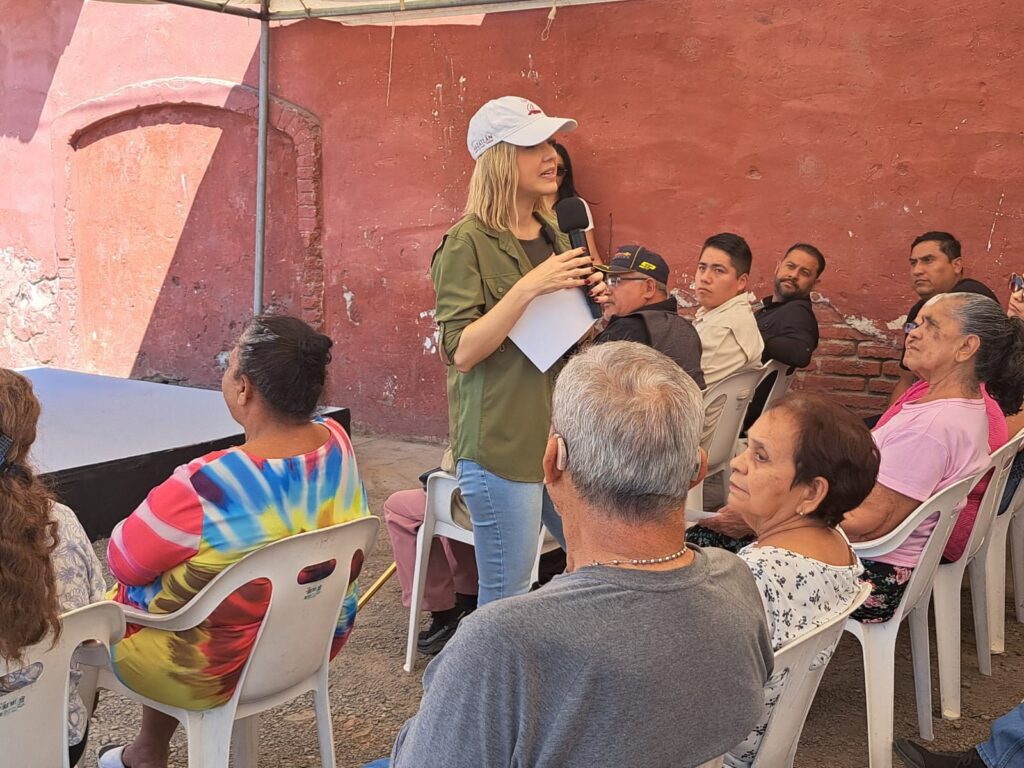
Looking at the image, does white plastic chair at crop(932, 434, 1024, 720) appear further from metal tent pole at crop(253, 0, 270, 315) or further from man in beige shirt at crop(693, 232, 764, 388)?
metal tent pole at crop(253, 0, 270, 315)

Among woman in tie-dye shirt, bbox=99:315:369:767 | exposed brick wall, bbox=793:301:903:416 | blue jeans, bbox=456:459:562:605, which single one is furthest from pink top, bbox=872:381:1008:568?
exposed brick wall, bbox=793:301:903:416

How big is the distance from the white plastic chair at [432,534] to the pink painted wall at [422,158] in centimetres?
285

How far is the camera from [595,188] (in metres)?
5.89

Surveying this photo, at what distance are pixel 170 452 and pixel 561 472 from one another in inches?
134

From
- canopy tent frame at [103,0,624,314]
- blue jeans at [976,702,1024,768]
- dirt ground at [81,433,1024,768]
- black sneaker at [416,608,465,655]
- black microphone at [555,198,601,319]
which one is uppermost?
canopy tent frame at [103,0,624,314]

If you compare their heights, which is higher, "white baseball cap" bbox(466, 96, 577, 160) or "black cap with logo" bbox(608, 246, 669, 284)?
"white baseball cap" bbox(466, 96, 577, 160)

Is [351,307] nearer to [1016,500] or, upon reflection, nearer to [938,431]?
[1016,500]

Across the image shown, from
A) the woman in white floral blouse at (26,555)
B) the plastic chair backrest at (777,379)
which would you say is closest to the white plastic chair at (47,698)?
the woman in white floral blouse at (26,555)

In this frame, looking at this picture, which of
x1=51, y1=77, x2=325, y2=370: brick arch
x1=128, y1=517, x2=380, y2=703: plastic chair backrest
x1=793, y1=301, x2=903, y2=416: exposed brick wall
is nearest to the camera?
x1=128, y1=517, x2=380, y2=703: plastic chair backrest

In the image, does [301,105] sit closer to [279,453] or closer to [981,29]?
[981,29]

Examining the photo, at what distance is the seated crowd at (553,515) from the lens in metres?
1.20

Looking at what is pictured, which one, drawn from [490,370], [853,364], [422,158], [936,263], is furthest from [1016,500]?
[422,158]

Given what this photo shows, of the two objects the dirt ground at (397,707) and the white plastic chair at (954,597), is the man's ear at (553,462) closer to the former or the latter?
the dirt ground at (397,707)

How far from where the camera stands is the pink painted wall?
5035 mm
